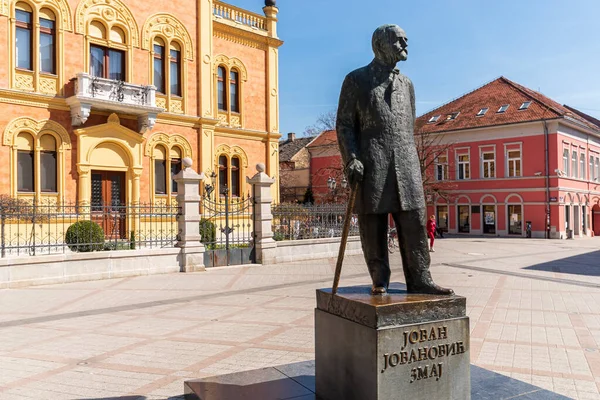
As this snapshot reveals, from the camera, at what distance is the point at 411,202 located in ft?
14.0

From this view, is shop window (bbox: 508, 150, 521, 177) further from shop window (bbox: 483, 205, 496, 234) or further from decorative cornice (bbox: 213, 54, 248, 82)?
decorative cornice (bbox: 213, 54, 248, 82)

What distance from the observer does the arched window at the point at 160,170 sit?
2344 cm

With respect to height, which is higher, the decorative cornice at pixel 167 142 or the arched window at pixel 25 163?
the decorative cornice at pixel 167 142

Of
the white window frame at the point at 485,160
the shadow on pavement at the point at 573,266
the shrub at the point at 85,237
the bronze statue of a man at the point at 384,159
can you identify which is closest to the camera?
the bronze statue of a man at the point at 384,159

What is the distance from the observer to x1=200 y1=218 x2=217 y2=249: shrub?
607 inches

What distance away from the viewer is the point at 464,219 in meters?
38.8

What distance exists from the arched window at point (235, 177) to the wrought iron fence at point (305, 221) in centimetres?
1060

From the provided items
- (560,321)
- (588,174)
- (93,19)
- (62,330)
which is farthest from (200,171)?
(588,174)

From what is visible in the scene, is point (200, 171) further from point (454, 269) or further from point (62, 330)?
point (62, 330)

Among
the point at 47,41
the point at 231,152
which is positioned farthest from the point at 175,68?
the point at 47,41

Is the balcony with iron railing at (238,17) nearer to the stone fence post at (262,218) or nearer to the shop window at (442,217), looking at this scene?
the stone fence post at (262,218)

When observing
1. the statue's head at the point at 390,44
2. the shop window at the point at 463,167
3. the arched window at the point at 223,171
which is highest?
the shop window at the point at 463,167

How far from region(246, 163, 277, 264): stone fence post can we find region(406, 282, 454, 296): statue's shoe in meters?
11.3

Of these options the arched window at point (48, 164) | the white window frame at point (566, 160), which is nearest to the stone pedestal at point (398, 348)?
the arched window at point (48, 164)
